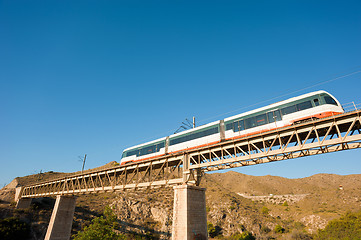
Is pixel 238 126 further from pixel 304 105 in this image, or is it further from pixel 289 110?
pixel 304 105

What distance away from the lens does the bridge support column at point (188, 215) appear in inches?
592

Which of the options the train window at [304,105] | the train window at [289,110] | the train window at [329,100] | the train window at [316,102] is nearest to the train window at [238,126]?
the train window at [289,110]

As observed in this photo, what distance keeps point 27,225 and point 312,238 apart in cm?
5738

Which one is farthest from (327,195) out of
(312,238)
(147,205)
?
(147,205)

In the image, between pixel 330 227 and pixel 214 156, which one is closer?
pixel 214 156

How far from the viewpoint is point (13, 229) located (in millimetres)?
34312

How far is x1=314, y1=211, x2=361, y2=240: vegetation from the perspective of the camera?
99.7 feet

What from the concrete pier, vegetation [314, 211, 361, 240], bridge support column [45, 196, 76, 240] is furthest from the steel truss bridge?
the concrete pier

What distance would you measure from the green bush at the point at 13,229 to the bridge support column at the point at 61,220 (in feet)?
34.1

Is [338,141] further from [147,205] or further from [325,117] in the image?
[147,205]

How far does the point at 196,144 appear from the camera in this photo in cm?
2152

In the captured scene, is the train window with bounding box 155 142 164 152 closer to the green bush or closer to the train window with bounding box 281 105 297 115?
the train window with bounding box 281 105 297 115

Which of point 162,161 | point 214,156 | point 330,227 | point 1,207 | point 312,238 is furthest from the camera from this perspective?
point 1,207

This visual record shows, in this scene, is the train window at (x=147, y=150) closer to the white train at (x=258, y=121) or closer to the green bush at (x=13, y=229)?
the white train at (x=258, y=121)
